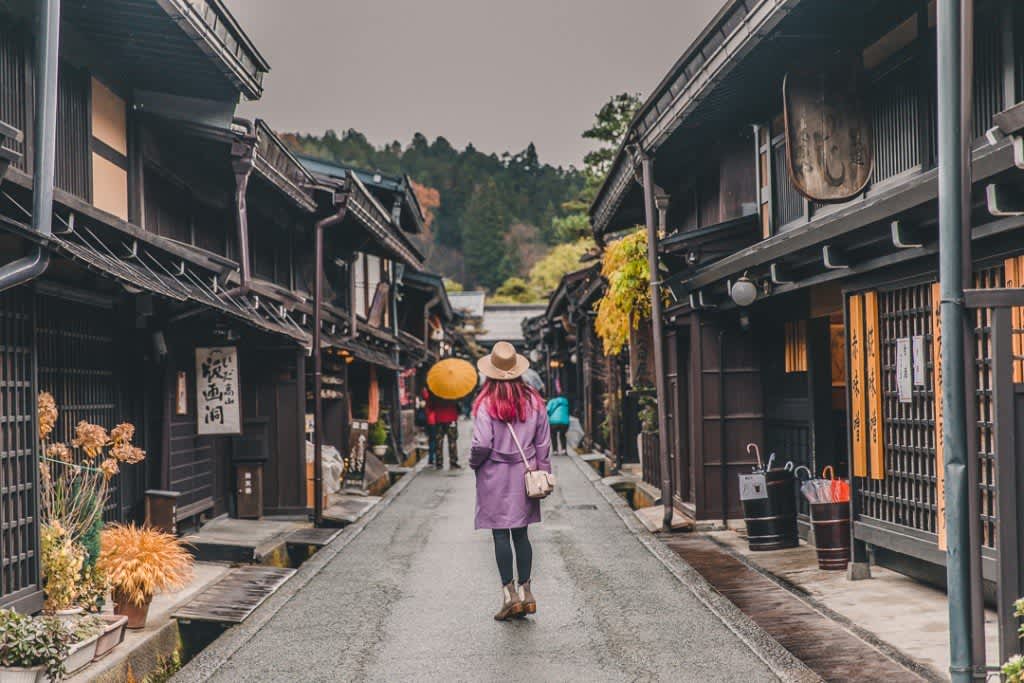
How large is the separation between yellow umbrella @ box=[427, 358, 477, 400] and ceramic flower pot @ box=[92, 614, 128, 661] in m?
19.2

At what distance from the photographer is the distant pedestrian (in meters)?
29.2

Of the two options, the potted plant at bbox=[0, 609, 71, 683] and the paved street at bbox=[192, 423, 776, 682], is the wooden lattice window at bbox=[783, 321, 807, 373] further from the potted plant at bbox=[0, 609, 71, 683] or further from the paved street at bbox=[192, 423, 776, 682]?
the potted plant at bbox=[0, 609, 71, 683]

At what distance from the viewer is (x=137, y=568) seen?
939cm

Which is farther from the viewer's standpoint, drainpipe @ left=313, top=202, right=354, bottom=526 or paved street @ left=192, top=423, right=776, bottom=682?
drainpipe @ left=313, top=202, right=354, bottom=526

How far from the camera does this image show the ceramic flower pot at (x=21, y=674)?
666 cm

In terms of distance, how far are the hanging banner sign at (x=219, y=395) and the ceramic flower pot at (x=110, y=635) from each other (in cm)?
643

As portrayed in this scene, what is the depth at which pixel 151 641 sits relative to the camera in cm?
919

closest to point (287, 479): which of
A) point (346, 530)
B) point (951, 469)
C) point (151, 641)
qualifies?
point (346, 530)

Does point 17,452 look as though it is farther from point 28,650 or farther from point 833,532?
point 833,532

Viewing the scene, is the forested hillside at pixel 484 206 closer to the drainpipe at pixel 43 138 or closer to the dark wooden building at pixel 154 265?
the dark wooden building at pixel 154 265

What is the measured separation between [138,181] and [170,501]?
3.86 meters

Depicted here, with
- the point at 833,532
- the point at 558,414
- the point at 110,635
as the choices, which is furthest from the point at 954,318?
the point at 558,414

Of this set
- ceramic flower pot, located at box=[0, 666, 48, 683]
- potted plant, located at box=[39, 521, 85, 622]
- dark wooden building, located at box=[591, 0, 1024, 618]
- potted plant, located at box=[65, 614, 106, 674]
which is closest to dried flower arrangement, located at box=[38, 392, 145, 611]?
potted plant, located at box=[39, 521, 85, 622]

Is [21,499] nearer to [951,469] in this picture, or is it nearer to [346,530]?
[951,469]
